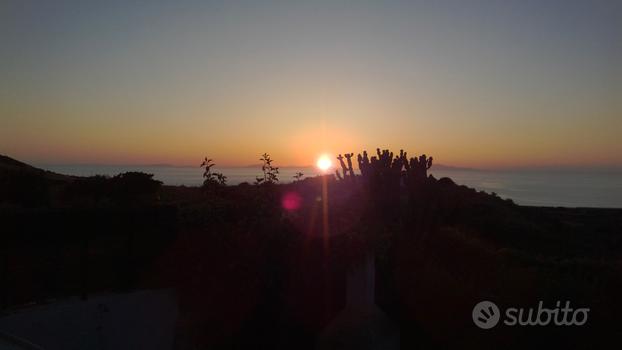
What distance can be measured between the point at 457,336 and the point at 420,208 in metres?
7.60

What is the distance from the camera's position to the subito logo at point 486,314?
7340 mm

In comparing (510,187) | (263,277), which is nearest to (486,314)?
(263,277)

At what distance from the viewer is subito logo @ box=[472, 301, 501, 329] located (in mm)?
7340

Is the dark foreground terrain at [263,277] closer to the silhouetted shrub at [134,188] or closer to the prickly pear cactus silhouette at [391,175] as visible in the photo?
the silhouetted shrub at [134,188]

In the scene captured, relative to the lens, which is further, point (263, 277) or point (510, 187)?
point (510, 187)

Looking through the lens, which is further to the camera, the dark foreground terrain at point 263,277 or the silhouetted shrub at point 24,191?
the silhouetted shrub at point 24,191

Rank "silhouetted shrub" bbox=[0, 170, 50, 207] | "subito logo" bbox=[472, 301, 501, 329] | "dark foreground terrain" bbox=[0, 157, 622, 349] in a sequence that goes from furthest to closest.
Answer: "silhouetted shrub" bbox=[0, 170, 50, 207]
"subito logo" bbox=[472, 301, 501, 329]
"dark foreground terrain" bbox=[0, 157, 622, 349]

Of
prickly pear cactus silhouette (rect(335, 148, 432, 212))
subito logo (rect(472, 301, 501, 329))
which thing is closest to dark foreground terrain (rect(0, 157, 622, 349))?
subito logo (rect(472, 301, 501, 329))

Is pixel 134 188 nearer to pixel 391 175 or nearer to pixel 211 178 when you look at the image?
pixel 211 178

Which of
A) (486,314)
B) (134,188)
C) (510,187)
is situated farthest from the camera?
(510,187)

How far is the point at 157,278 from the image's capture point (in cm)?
733

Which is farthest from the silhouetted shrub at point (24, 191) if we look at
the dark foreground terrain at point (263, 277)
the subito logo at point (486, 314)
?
the subito logo at point (486, 314)

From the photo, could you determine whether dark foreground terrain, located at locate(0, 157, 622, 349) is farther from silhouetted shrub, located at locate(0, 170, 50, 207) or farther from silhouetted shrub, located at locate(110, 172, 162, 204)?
silhouetted shrub, located at locate(0, 170, 50, 207)

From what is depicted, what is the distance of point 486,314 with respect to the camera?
7.50 meters
